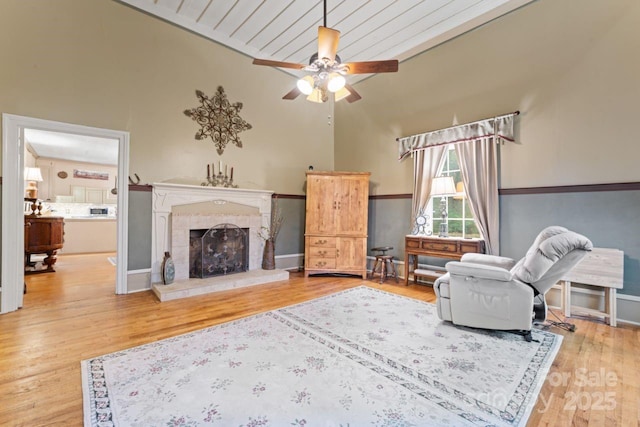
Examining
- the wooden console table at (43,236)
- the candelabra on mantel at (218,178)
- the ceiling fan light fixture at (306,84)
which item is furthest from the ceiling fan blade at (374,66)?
the wooden console table at (43,236)

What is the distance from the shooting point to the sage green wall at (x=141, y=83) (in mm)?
3258

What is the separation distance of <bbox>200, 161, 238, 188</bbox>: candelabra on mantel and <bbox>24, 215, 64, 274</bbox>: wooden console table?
10.3ft

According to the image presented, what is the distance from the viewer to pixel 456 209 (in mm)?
4480

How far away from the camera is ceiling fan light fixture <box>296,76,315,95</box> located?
276 cm

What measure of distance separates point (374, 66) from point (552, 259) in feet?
7.70

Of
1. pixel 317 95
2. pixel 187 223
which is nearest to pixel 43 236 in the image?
pixel 187 223

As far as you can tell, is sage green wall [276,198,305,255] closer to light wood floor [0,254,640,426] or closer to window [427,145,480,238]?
light wood floor [0,254,640,426]

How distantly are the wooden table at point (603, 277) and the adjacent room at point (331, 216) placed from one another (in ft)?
0.08

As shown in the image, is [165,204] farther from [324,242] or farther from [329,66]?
[329,66]

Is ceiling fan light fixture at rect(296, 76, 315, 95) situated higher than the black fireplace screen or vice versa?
ceiling fan light fixture at rect(296, 76, 315, 95)

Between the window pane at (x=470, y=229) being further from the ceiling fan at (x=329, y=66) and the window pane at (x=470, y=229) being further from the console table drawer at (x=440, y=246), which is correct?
the ceiling fan at (x=329, y=66)

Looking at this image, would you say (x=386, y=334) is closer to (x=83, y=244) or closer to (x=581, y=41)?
(x=581, y=41)

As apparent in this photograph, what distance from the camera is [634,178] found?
9.73 feet

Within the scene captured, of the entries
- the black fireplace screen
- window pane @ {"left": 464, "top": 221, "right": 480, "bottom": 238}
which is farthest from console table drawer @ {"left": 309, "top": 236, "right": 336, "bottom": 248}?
window pane @ {"left": 464, "top": 221, "right": 480, "bottom": 238}
